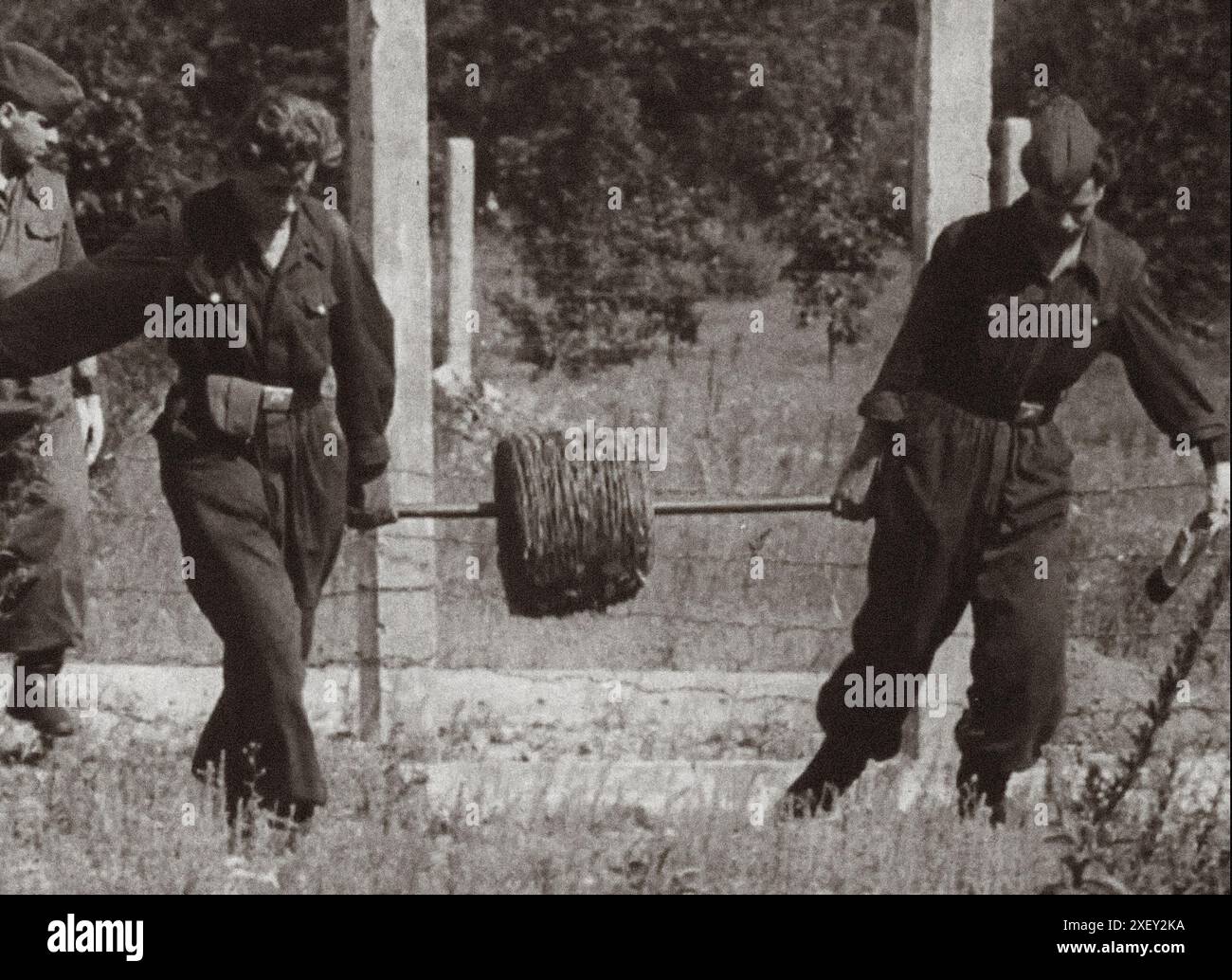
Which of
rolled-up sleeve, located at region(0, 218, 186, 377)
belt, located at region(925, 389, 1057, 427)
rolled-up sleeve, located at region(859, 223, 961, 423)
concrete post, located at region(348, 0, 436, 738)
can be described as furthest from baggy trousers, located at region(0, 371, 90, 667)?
belt, located at region(925, 389, 1057, 427)

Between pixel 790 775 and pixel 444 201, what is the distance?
5.01 metres

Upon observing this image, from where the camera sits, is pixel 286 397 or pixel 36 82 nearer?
pixel 286 397

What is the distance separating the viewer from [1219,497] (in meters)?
7.80

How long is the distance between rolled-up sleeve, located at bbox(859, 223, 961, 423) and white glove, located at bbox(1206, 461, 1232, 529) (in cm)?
86

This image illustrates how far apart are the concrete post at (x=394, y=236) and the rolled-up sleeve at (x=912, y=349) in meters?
1.32

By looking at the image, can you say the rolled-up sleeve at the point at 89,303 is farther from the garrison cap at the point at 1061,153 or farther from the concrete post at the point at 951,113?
the garrison cap at the point at 1061,153

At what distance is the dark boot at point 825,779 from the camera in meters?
8.02

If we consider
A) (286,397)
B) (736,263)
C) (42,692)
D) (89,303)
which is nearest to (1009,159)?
(286,397)

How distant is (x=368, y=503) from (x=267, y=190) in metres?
0.92

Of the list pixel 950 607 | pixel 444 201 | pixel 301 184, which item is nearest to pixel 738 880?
pixel 950 607

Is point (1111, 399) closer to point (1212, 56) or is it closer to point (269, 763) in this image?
point (1212, 56)

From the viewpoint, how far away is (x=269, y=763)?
7.55 meters

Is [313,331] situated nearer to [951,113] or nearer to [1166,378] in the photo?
[951,113]

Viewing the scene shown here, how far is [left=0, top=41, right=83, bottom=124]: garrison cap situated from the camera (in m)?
7.88
